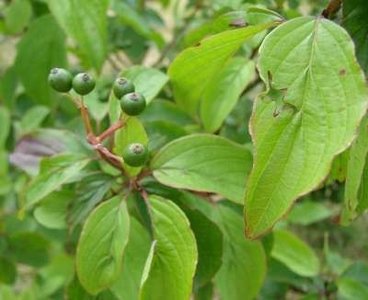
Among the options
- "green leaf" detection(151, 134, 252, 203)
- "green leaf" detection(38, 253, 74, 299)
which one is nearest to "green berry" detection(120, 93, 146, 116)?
"green leaf" detection(151, 134, 252, 203)

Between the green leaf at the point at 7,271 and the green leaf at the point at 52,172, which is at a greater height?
the green leaf at the point at 52,172

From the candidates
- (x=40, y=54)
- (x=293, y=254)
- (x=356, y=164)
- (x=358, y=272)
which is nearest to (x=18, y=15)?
(x=40, y=54)

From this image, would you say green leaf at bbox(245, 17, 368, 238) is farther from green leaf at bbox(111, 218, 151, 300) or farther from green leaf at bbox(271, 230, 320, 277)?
green leaf at bbox(271, 230, 320, 277)

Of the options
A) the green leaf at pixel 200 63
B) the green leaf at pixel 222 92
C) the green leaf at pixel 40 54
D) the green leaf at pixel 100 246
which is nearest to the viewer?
the green leaf at pixel 200 63

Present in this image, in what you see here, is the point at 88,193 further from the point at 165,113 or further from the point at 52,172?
the point at 165,113

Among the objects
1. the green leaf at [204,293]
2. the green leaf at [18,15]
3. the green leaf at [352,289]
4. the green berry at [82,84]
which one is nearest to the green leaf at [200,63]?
the green berry at [82,84]

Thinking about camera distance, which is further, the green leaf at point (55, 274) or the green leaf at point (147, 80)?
the green leaf at point (55, 274)

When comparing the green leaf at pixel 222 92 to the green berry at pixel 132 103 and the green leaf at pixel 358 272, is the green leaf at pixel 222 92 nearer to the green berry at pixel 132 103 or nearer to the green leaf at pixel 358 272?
the green berry at pixel 132 103

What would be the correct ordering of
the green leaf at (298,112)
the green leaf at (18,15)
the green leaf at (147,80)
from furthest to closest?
the green leaf at (18,15), the green leaf at (147,80), the green leaf at (298,112)
